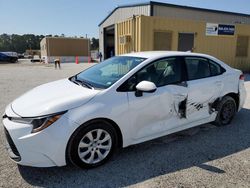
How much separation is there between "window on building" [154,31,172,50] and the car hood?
844 centimetres

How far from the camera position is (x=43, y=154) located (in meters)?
2.76

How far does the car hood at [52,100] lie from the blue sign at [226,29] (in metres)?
11.9

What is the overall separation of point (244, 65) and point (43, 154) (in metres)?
14.9

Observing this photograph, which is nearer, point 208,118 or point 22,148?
point 22,148

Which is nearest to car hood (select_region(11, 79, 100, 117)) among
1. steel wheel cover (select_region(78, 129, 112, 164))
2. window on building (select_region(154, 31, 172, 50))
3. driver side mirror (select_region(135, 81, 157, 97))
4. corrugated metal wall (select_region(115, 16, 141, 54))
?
steel wheel cover (select_region(78, 129, 112, 164))

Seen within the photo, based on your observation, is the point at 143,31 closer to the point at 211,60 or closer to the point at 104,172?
the point at 211,60

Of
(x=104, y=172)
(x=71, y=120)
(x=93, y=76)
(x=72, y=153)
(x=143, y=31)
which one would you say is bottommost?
(x=104, y=172)

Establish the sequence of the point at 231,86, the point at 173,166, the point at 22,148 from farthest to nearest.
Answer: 1. the point at 231,86
2. the point at 173,166
3. the point at 22,148

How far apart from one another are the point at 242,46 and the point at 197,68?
12.1 m

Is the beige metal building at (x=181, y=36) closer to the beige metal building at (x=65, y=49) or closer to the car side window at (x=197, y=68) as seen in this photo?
the car side window at (x=197, y=68)

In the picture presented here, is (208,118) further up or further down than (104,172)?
further up

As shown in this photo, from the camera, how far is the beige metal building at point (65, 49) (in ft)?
138

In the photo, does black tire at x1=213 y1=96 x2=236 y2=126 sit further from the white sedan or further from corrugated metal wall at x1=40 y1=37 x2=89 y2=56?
corrugated metal wall at x1=40 y1=37 x2=89 y2=56

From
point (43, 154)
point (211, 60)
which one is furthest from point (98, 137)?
point (211, 60)
